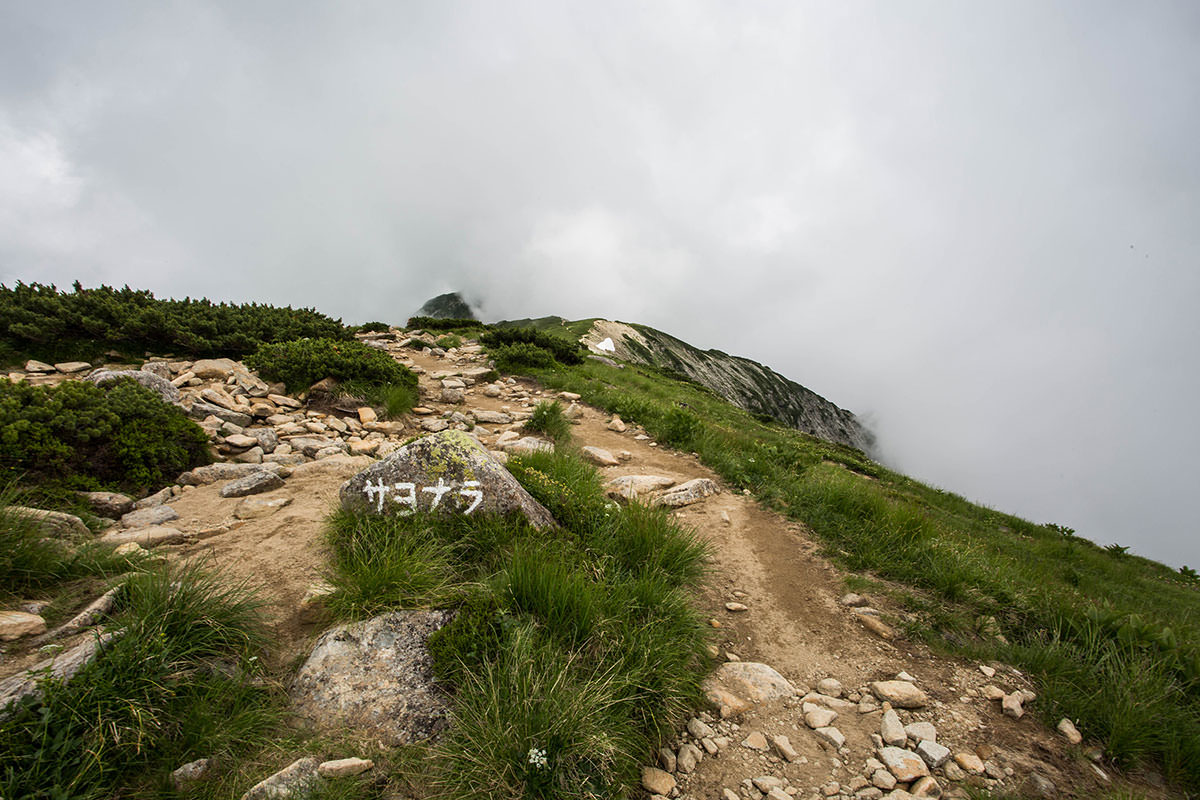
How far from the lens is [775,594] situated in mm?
5480

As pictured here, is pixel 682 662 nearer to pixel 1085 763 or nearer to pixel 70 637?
pixel 1085 763

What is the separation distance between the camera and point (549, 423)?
9820 millimetres

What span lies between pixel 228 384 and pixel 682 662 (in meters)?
10.4

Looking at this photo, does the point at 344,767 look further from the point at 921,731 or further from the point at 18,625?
the point at 921,731

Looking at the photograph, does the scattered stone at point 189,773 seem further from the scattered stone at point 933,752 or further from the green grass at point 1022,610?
the green grass at point 1022,610

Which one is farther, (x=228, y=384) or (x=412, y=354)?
(x=412, y=354)

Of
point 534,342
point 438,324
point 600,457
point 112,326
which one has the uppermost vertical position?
point 438,324

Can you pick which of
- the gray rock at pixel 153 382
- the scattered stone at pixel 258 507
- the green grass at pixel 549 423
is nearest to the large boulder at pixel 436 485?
the scattered stone at pixel 258 507

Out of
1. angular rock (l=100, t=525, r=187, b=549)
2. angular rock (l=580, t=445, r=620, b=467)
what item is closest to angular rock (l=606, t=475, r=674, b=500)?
angular rock (l=580, t=445, r=620, b=467)

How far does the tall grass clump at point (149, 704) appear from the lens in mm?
2219

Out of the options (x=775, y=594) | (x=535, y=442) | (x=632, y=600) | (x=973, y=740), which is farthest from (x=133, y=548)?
(x=973, y=740)

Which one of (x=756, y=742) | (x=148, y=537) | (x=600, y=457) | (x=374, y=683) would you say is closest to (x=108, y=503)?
(x=148, y=537)

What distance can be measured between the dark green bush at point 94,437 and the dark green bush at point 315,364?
3.41m

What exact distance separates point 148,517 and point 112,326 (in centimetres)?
918
